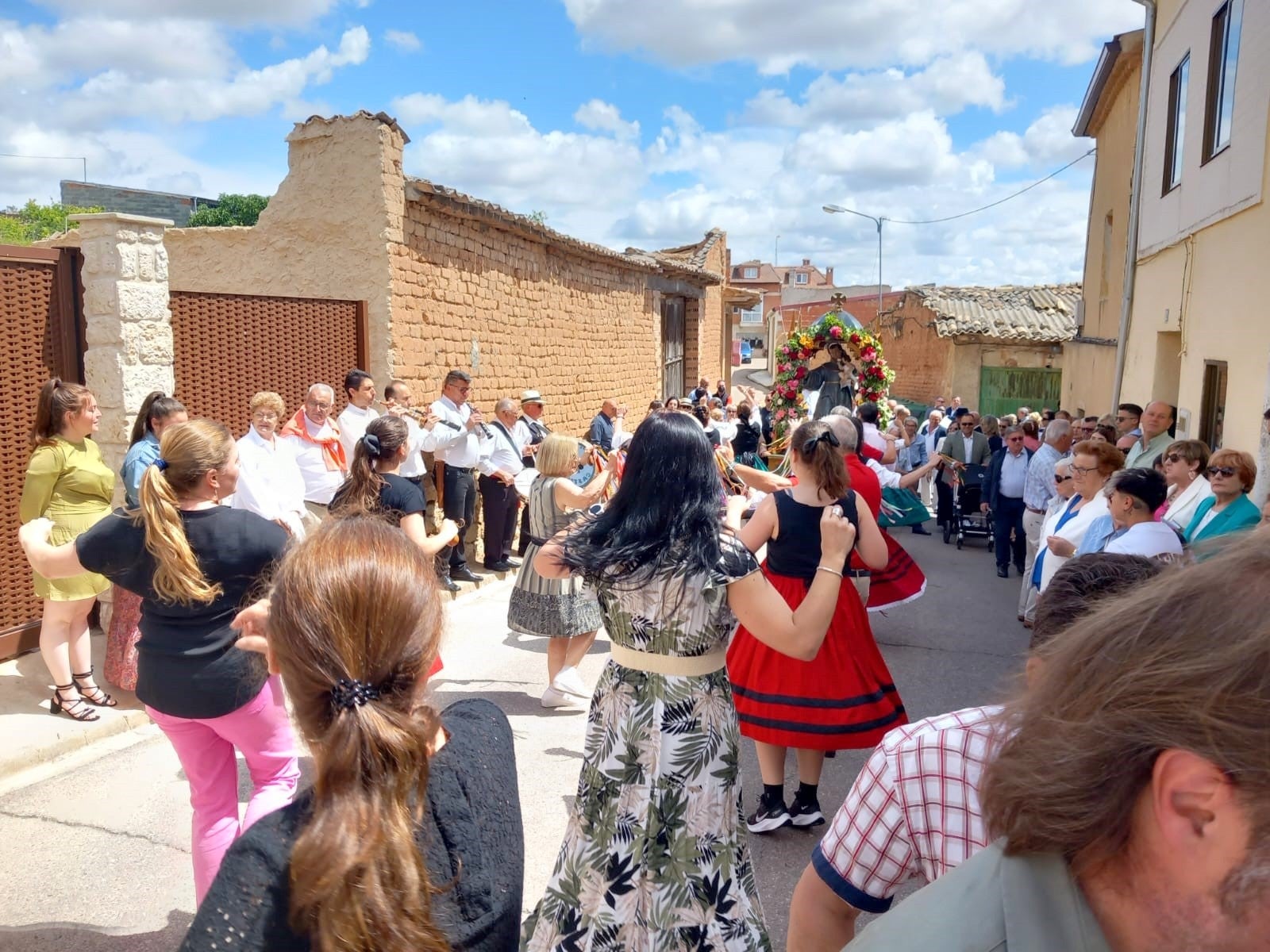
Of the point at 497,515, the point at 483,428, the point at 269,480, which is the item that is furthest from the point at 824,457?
the point at 497,515

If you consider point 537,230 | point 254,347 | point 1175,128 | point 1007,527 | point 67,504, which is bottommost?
→ point 1007,527

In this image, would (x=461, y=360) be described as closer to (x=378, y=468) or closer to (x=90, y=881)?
(x=378, y=468)

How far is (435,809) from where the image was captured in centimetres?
139

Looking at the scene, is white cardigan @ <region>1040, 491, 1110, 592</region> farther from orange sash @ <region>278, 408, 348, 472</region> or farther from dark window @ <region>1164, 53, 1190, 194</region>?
dark window @ <region>1164, 53, 1190, 194</region>

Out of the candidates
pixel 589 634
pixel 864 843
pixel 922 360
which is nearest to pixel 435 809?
pixel 864 843

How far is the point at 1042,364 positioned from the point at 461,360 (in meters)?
15.5

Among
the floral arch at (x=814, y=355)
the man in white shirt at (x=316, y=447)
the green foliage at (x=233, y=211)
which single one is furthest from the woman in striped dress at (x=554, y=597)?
the green foliage at (x=233, y=211)

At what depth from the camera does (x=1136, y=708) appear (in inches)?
35.9

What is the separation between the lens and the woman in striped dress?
517cm

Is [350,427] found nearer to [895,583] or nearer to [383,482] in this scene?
[383,482]

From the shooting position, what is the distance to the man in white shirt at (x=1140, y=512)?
3953 millimetres

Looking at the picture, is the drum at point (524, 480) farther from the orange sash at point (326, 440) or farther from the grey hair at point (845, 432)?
the grey hair at point (845, 432)

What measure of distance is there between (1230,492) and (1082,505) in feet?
2.38

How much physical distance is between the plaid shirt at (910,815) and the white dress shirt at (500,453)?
21.8 feet
